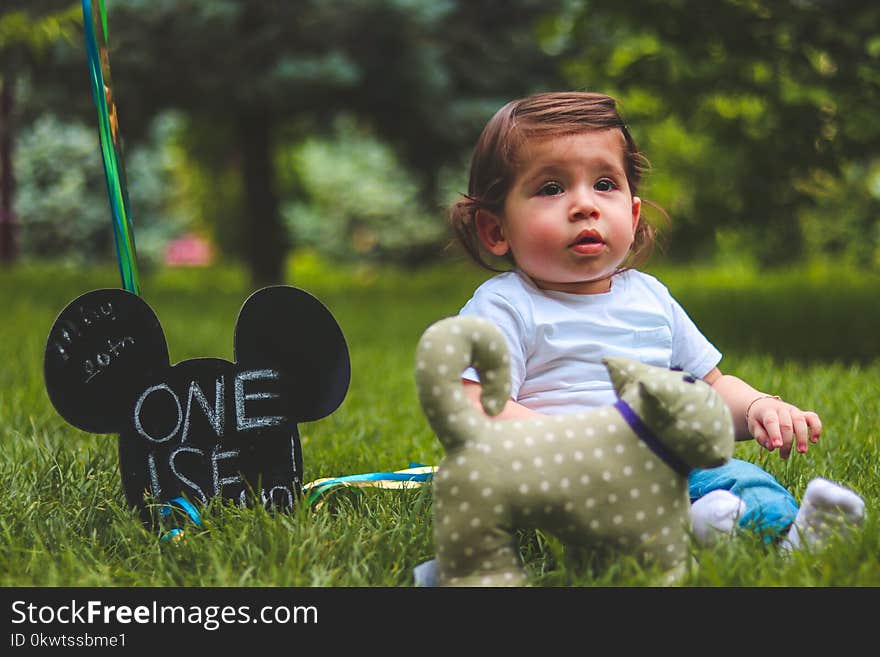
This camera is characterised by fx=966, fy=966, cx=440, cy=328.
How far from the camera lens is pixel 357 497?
6.40 ft

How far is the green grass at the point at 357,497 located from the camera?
1.46m

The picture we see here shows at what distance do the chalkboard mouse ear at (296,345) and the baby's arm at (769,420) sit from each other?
0.73 meters

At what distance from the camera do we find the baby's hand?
165 cm

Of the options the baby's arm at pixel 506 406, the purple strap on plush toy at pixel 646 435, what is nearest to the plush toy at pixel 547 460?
the purple strap on plush toy at pixel 646 435

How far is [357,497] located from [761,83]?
317 centimetres

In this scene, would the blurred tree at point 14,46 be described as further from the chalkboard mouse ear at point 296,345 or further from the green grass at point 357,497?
the chalkboard mouse ear at point 296,345

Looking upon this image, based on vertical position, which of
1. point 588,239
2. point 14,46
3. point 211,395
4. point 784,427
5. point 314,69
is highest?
point 14,46

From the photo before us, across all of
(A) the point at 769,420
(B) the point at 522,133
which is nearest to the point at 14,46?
(B) the point at 522,133

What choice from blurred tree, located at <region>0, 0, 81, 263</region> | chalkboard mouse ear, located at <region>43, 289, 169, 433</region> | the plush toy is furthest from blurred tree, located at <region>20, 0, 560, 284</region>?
the plush toy

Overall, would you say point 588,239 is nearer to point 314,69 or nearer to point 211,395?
point 211,395

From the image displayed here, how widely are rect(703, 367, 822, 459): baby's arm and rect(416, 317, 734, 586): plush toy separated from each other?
31cm

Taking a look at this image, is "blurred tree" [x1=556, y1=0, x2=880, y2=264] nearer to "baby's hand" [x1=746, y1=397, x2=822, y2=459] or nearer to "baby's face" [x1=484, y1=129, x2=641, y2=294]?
"baby's face" [x1=484, y1=129, x2=641, y2=294]
